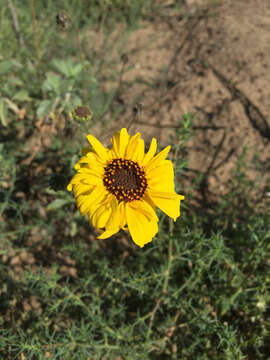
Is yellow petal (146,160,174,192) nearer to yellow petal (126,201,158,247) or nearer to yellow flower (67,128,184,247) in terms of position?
yellow flower (67,128,184,247)

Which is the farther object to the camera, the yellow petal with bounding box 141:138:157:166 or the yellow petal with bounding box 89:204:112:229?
the yellow petal with bounding box 141:138:157:166

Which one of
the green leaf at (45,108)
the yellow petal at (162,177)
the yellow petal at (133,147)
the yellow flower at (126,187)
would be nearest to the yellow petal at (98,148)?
the yellow flower at (126,187)

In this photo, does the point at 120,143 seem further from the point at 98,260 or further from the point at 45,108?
the point at 45,108

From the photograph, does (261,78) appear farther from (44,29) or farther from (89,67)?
(44,29)

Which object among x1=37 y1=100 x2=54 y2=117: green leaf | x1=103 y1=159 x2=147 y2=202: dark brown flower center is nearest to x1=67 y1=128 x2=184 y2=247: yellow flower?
x1=103 y1=159 x2=147 y2=202: dark brown flower center

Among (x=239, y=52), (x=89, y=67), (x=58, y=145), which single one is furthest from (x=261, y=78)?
(x=58, y=145)

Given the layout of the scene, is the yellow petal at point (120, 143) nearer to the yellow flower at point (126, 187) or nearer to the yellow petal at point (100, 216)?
the yellow flower at point (126, 187)

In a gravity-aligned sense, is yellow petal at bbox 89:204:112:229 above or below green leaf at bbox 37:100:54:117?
below
